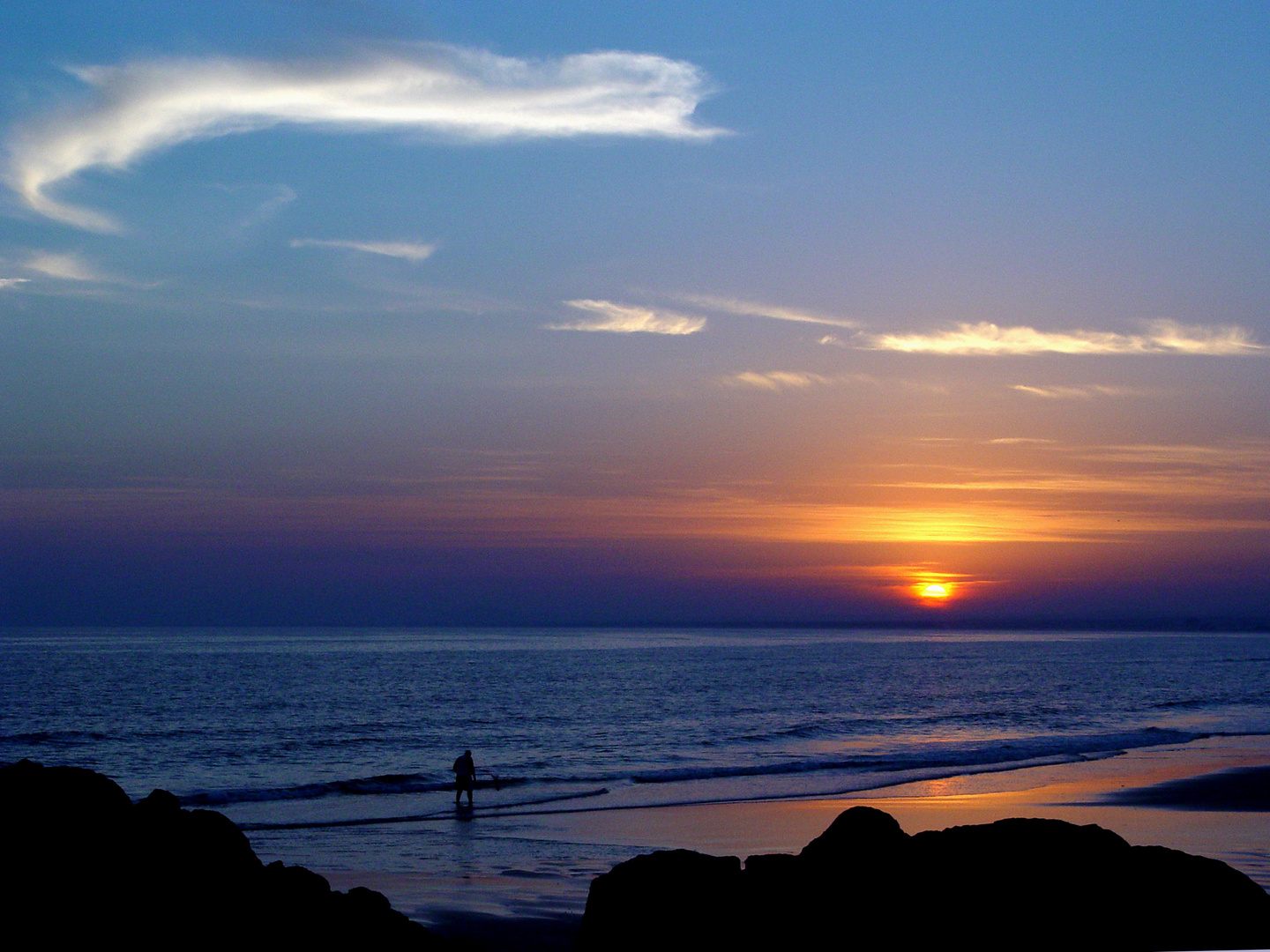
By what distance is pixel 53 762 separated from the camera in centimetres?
3859

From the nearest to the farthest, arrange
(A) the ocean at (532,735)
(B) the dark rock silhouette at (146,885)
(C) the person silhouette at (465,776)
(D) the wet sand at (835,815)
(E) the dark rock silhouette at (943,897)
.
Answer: (E) the dark rock silhouette at (943,897)
(B) the dark rock silhouette at (146,885)
(D) the wet sand at (835,815)
(A) the ocean at (532,735)
(C) the person silhouette at (465,776)

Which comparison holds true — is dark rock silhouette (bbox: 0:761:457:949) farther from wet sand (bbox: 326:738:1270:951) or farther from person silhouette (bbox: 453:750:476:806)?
person silhouette (bbox: 453:750:476:806)

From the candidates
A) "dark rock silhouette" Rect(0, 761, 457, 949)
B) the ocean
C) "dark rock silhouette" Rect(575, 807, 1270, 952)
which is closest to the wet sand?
the ocean

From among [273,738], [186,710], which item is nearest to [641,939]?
[273,738]

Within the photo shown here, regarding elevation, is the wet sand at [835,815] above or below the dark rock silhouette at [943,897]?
below

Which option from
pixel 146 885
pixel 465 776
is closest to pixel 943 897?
pixel 146 885

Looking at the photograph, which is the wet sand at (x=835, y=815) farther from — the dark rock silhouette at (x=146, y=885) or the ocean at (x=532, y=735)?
the dark rock silhouette at (x=146, y=885)

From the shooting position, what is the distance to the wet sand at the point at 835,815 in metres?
15.7

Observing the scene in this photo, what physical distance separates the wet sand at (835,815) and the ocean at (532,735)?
691 mm

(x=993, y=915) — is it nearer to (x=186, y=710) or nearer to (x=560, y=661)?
(x=186, y=710)

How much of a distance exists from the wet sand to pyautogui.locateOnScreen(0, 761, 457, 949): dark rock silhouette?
123 inches

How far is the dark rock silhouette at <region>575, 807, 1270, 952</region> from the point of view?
31.9 feet

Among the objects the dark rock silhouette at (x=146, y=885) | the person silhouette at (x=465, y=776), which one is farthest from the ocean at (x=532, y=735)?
the dark rock silhouette at (x=146, y=885)

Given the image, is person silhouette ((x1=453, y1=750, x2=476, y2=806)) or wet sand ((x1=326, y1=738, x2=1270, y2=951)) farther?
person silhouette ((x1=453, y1=750, x2=476, y2=806))
